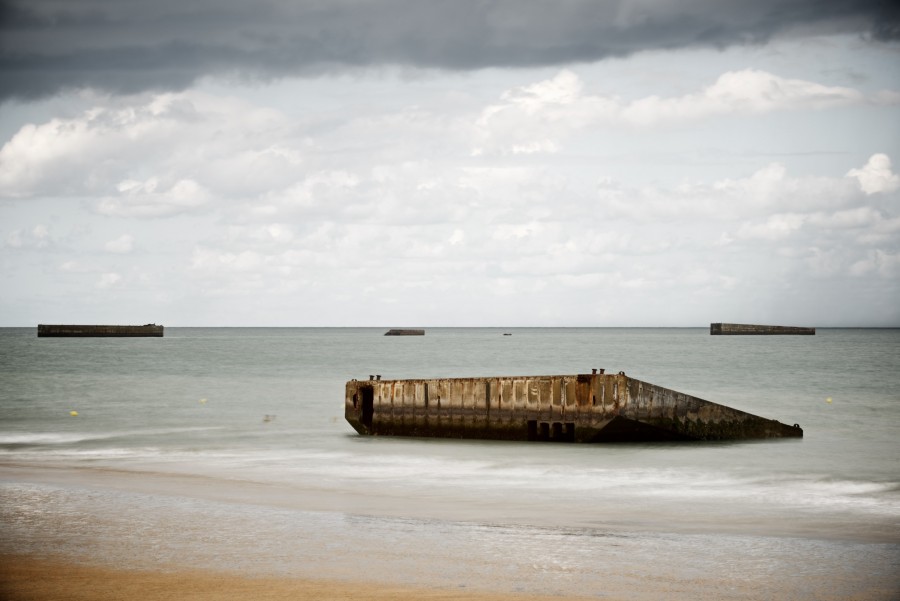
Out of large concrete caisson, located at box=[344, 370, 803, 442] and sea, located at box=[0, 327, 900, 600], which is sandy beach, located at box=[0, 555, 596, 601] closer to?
sea, located at box=[0, 327, 900, 600]

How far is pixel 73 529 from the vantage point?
41.7ft

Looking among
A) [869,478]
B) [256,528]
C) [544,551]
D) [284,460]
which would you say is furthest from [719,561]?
[284,460]

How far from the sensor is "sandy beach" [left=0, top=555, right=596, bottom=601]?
9.29m

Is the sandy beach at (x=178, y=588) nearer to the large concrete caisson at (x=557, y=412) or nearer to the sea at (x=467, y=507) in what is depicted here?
the sea at (x=467, y=507)

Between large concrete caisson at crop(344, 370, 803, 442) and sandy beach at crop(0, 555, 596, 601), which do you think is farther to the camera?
large concrete caisson at crop(344, 370, 803, 442)

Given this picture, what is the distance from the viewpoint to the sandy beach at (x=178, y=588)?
929cm

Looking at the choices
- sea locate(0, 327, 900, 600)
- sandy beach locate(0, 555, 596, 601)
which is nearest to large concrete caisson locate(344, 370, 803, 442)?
sea locate(0, 327, 900, 600)

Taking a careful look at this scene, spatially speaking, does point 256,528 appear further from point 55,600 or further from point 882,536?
point 882,536

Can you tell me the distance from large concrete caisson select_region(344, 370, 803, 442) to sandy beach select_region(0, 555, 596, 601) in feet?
41.9

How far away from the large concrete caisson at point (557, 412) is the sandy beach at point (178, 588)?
503 inches

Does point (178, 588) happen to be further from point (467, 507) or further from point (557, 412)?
point (557, 412)

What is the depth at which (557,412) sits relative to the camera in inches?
909

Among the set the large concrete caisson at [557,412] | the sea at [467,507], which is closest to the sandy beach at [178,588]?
the sea at [467,507]

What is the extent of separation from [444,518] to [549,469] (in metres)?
6.25
